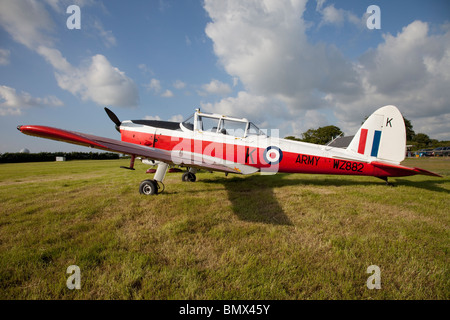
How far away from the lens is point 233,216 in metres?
3.44

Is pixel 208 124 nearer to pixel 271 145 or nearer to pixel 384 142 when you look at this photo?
pixel 271 145

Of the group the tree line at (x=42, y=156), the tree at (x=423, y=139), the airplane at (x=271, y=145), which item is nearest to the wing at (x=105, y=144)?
the airplane at (x=271, y=145)

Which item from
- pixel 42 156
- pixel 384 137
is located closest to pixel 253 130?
pixel 384 137

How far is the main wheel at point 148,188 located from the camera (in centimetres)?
488

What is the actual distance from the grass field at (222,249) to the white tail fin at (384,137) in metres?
2.35

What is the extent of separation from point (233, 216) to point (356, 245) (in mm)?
1956

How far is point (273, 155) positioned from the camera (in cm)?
577

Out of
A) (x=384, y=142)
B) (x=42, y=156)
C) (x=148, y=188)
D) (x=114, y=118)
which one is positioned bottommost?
(x=148, y=188)

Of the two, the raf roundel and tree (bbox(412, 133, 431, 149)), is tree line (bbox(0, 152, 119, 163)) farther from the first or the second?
tree (bbox(412, 133, 431, 149))

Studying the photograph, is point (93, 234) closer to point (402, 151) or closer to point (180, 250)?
point (180, 250)

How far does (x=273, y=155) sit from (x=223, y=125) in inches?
76.3

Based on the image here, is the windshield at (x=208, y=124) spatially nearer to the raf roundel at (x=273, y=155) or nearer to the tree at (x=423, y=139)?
the raf roundel at (x=273, y=155)

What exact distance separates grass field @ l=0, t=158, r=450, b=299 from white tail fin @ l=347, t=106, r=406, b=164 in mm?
2349

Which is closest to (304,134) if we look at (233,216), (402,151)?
(402,151)
